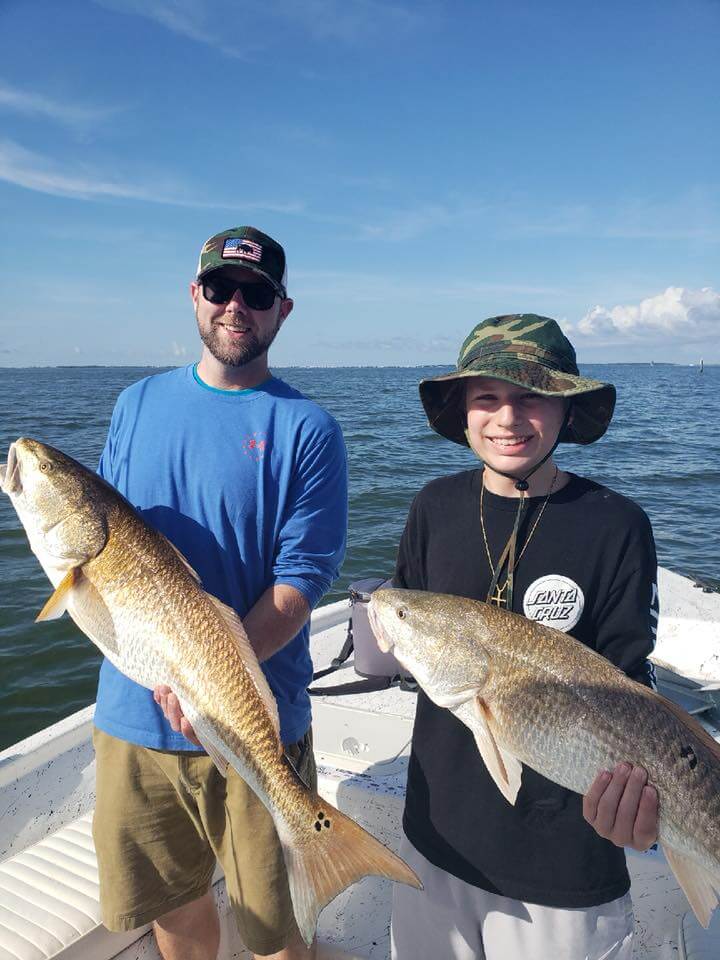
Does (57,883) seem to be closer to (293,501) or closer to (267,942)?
(267,942)

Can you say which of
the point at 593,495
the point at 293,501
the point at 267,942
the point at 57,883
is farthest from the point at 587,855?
the point at 57,883

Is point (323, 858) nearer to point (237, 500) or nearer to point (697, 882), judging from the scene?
point (697, 882)

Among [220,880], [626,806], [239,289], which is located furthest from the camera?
[220,880]

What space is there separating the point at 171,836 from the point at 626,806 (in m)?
1.93

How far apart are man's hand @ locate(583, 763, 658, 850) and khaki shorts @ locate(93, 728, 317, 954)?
1367 mm

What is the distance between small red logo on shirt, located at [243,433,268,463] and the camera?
278 cm

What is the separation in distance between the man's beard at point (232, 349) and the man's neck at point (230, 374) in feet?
0.08

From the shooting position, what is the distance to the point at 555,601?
232cm

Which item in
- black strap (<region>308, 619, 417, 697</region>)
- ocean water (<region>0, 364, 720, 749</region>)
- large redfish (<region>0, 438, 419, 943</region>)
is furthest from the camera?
ocean water (<region>0, 364, 720, 749</region>)

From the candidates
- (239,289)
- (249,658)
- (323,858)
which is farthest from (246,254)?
A: (323,858)

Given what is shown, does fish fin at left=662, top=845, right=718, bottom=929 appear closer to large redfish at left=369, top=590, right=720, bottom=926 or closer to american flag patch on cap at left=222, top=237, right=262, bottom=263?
large redfish at left=369, top=590, right=720, bottom=926

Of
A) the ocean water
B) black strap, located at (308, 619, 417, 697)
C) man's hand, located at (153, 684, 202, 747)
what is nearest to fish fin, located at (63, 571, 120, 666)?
man's hand, located at (153, 684, 202, 747)

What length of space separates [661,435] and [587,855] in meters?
32.5

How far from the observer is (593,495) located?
237 centimetres
